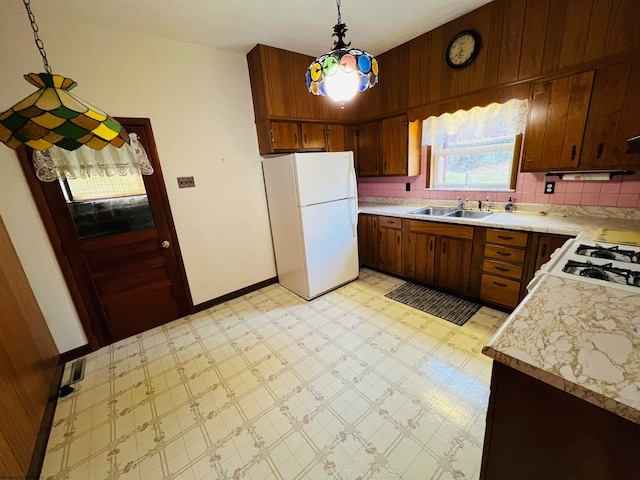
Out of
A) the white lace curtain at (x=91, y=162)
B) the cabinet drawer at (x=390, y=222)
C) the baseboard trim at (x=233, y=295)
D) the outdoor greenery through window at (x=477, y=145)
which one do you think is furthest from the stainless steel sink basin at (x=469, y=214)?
the white lace curtain at (x=91, y=162)

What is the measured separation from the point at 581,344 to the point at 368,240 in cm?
271

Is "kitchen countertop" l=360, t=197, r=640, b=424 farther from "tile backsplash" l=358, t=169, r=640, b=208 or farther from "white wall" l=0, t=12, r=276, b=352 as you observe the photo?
"white wall" l=0, t=12, r=276, b=352

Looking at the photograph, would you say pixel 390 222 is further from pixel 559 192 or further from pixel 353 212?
pixel 559 192

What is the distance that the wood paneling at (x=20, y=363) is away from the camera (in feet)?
4.19

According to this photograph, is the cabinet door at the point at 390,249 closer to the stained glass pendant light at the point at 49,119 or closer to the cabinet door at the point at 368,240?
the cabinet door at the point at 368,240

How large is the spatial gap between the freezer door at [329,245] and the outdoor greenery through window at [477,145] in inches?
49.9

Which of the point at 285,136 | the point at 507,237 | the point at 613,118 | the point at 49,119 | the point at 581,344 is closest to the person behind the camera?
the point at 581,344

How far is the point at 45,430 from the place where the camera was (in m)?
1.61

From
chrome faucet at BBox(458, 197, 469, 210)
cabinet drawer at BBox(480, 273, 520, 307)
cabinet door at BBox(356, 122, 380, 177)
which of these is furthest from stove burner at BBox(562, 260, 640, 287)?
cabinet door at BBox(356, 122, 380, 177)

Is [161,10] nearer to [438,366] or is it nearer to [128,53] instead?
[128,53]

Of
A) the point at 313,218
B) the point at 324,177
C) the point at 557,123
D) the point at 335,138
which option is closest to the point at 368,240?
the point at 313,218

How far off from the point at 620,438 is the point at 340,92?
177 centimetres

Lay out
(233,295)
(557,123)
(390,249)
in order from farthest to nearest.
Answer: (390,249), (233,295), (557,123)

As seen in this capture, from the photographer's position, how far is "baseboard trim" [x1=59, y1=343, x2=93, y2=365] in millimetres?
2231
